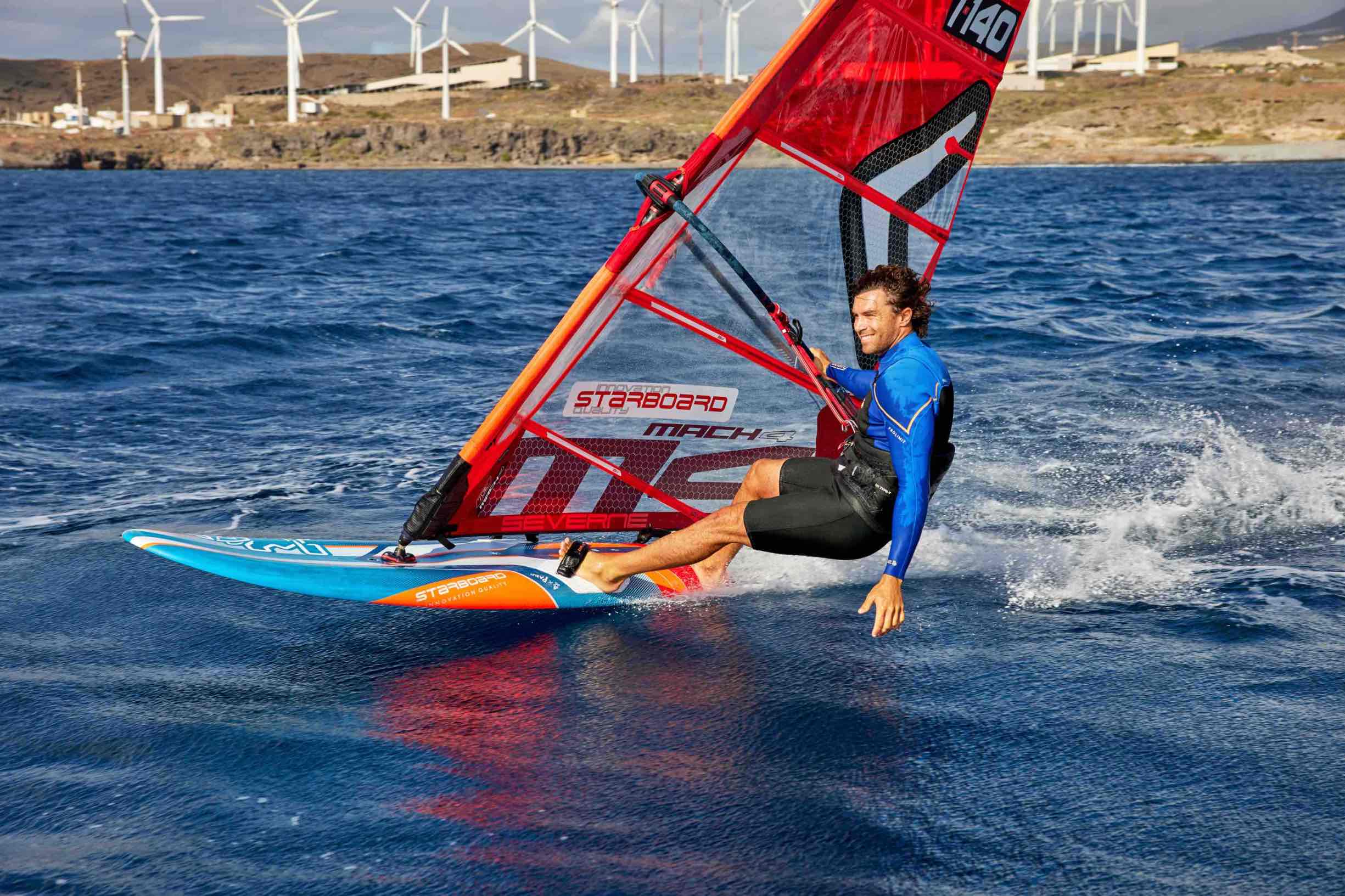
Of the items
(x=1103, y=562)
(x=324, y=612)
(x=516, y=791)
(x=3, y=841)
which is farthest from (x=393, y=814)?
(x=1103, y=562)

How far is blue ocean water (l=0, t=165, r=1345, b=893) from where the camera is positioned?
3379 mm

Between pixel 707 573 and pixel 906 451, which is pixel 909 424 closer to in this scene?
pixel 906 451

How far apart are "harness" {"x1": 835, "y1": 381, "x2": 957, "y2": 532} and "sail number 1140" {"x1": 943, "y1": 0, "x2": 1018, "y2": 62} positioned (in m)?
1.84

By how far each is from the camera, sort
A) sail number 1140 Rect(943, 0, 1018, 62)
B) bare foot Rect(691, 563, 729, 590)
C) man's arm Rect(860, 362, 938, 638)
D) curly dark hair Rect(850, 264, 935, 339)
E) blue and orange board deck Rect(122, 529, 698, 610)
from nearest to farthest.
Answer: man's arm Rect(860, 362, 938, 638) → curly dark hair Rect(850, 264, 935, 339) → blue and orange board deck Rect(122, 529, 698, 610) → sail number 1140 Rect(943, 0, 1018, 62) → bare foot Rect(691, 563, 729, 590)

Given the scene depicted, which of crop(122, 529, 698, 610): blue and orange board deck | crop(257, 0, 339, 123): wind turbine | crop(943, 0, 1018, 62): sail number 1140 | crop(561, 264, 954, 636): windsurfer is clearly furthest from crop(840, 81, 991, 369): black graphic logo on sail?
crop(257, 0, 339, 123): wind turbine

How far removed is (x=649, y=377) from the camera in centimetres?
545

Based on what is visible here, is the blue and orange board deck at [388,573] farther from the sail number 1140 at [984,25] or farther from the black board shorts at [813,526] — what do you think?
the sail number 1140 at [984,25]

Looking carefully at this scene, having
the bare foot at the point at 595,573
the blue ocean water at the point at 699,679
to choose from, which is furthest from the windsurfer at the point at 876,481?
the blue ocean water at the point at 699,679

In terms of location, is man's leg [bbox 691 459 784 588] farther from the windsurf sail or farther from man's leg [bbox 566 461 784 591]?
the windsurf sail

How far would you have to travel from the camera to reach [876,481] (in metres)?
4.52

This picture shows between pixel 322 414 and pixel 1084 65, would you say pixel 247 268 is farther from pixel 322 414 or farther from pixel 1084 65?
pixel 1084 65

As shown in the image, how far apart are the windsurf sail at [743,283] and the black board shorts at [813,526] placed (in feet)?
3.20

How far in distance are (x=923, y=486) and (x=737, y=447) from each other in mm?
1661

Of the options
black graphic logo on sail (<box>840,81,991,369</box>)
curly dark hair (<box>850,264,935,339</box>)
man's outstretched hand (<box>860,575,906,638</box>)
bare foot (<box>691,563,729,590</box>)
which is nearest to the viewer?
man's outstretched hand (<box>860,575,906,638</box>)
